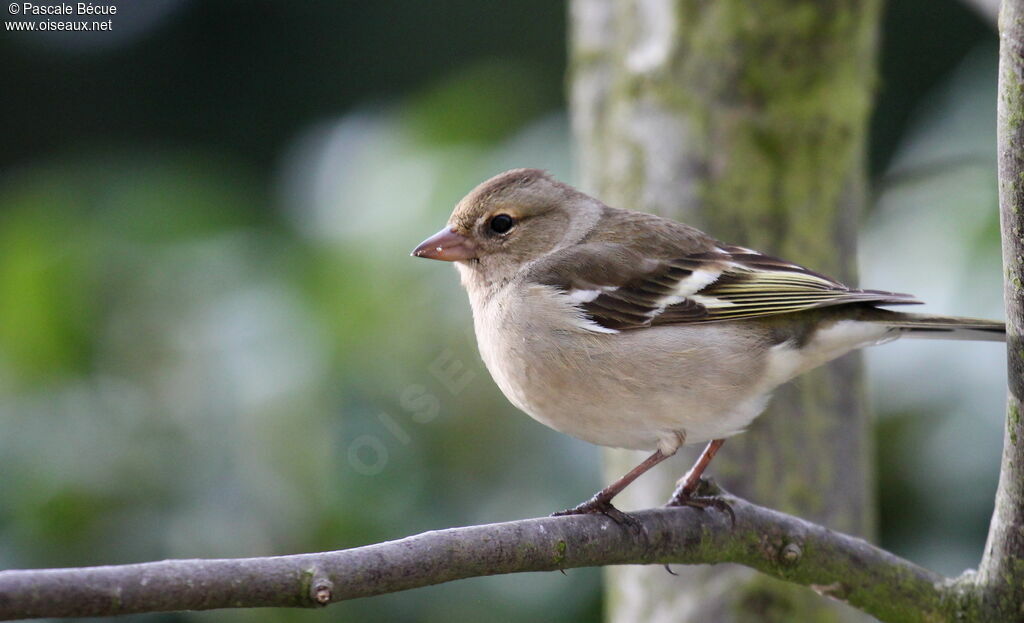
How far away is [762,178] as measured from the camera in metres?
3.23

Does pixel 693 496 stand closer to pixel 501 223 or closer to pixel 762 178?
pixel 501 223

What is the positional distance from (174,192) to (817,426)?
313cm

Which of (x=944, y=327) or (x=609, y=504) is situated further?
(x=944, y=327)

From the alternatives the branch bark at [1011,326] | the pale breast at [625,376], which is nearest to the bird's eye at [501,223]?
the pale breast at [625,376]

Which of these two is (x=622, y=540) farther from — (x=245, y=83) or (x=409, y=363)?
(x=245, y=83)

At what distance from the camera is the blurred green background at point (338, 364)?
3613 millimetres

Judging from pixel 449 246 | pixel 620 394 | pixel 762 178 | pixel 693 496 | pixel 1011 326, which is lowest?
pixel 693 496

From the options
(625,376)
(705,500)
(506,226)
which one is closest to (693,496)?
(705,500)

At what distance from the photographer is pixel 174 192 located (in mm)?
4793

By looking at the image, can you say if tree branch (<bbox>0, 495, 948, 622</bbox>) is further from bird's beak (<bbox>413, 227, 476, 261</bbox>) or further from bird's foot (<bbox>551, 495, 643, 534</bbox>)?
bird's beak (<bbox>413, 227, 476, 261</bbox>)

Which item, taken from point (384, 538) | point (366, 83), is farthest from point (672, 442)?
point (366, 83)

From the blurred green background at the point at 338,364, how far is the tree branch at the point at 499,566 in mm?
1484

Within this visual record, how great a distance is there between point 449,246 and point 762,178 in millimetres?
1018

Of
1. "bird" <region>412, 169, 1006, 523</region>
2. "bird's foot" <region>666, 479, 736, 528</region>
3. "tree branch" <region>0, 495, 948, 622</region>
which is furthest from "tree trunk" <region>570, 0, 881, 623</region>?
→ "tree branch" <region>0, 495, 948, 622</region>
